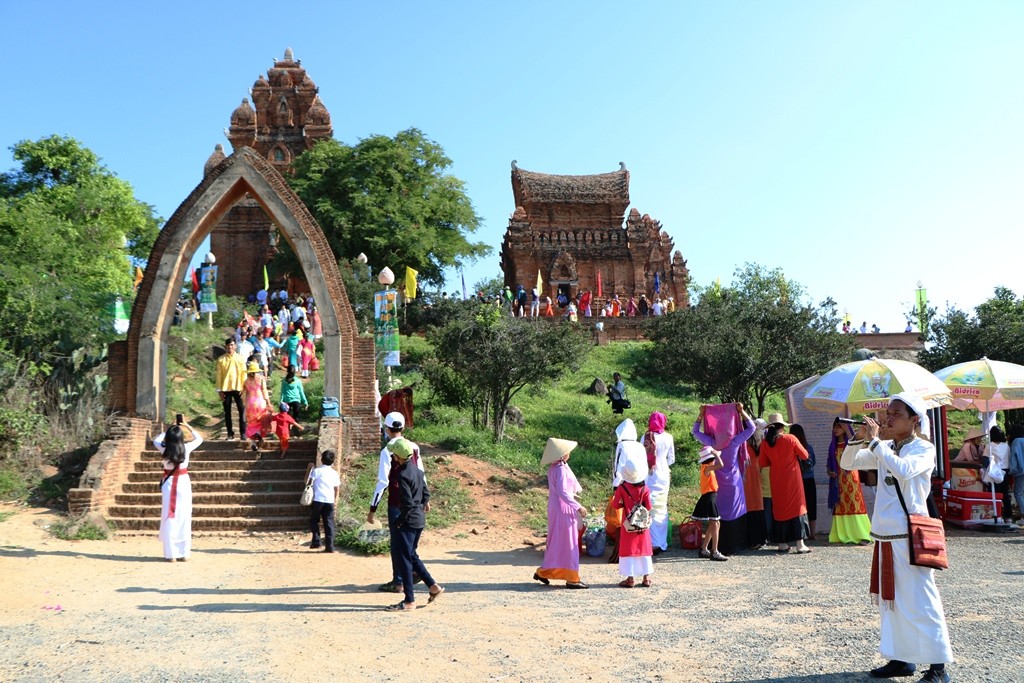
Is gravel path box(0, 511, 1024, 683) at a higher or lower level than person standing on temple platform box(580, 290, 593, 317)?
lower

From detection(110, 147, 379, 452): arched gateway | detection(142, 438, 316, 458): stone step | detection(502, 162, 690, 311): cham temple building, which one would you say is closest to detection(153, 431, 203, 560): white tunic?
detection(142, 438, 316, 458): stone step

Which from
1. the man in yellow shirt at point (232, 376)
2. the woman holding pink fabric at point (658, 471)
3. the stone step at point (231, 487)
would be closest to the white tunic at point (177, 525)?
the stone step at point (231, 487)

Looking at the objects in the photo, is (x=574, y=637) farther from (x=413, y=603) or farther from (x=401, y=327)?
(x=401, y=327)

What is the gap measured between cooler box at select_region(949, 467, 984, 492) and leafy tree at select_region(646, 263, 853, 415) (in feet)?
19.3

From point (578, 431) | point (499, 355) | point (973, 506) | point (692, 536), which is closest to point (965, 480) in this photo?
point (973, 506)

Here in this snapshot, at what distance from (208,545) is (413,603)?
4.56 meters

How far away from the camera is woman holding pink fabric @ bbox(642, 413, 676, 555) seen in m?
10.3

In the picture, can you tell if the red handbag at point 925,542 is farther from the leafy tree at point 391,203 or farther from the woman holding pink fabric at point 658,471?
the leafy tree at point 391,203

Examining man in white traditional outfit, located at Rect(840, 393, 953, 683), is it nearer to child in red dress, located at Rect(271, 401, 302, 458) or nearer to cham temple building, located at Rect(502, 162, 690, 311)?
child in red dress, located at Rect(271, 401, 302, 458)

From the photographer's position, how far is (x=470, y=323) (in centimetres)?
1689

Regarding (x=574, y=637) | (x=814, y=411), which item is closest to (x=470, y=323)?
(x=814, y=411)

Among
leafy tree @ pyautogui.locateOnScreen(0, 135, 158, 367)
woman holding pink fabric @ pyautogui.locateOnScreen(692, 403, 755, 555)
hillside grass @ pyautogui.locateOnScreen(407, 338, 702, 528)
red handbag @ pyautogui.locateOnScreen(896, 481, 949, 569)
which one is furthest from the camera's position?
leafy tree @ pyautogui.locateOnScreen(0, 135, 158, 367)

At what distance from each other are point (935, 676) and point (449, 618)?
371 centimetres

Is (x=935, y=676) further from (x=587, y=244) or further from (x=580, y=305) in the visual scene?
(x=587, y=244)
